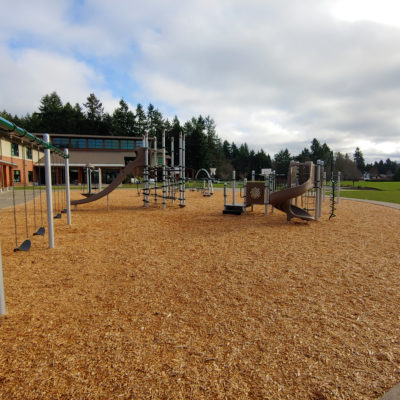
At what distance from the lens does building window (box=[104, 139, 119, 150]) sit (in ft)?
151

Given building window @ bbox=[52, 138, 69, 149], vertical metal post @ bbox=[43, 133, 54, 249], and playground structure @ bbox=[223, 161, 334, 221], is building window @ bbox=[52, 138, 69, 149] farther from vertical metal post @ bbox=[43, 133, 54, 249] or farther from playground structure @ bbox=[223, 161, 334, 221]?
vertical metal post @ bbox=[43, 133, 54, 249]

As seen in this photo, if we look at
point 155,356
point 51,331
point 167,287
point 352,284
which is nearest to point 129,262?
point 167,287

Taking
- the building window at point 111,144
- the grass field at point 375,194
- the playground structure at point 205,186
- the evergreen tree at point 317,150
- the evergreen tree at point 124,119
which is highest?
the evergreen tree at point 124,119

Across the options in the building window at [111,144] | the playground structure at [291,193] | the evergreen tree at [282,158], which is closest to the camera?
the playground structure at [291,193]

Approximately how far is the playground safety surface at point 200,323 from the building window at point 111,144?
43.7 meters

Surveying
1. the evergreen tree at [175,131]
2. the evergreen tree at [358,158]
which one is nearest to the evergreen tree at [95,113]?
the evergreen tree at [175,131]

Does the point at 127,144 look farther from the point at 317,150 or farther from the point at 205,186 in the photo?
the point at 317,150

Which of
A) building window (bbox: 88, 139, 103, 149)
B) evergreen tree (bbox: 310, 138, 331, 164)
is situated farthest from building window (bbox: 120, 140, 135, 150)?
evergreen tree (bbox: 310, 138, 331, 164)

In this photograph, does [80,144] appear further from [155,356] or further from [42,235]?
[155,356]

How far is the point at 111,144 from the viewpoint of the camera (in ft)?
151

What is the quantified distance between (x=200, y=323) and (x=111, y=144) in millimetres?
47246

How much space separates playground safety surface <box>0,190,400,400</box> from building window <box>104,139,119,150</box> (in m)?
43.7

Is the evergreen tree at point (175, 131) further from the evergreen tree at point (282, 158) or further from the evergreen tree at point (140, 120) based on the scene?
the evergreen tree at point (282, 158)

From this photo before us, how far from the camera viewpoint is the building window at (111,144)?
151 feet
